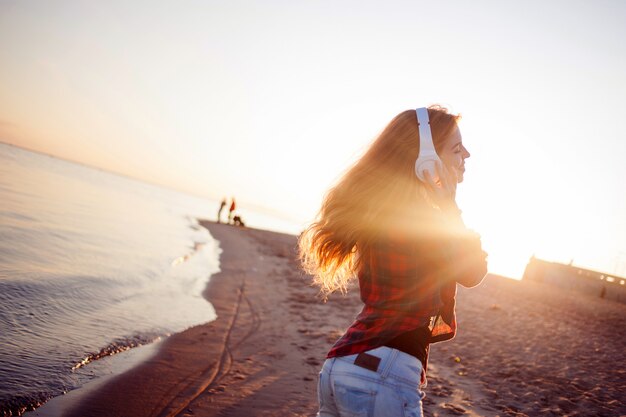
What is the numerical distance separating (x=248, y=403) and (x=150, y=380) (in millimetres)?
1361

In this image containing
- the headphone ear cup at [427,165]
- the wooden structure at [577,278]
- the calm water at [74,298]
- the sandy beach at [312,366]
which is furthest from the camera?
the wooden structure at [577,278]

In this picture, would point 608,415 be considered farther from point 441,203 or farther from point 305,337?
point 441,203

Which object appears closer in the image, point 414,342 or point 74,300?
point 414,342

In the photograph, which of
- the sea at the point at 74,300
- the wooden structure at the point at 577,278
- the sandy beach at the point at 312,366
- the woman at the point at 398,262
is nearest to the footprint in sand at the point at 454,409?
the sandy beach at the point at 312,366

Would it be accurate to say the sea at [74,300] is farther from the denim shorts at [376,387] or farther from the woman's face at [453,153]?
the woman's face at [453,153]

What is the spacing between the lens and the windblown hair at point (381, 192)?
1.62m

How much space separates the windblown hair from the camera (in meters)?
1.62

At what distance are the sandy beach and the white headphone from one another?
3905 mm

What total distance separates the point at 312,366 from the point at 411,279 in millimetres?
4948

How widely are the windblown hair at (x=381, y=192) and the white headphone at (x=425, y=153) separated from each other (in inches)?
1.5

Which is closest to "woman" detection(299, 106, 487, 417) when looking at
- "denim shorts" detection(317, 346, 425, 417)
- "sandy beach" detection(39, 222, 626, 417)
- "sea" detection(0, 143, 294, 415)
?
"denim shorts" detection(317, 346, 425, 417)

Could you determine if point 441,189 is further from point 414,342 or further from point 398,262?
point 414,342

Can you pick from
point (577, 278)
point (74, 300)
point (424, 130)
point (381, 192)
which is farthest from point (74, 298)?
point (577, 278)

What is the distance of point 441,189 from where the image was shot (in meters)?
Answer: 1.56
